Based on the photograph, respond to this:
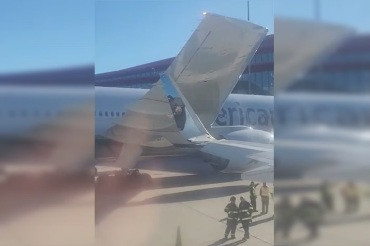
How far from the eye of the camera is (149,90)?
164 cm

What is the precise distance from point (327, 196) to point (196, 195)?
0.48 meters

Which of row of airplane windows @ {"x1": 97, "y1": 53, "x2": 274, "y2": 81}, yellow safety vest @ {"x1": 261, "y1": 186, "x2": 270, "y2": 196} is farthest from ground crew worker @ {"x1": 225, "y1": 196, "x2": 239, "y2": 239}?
row of airplane windows @ {"x1": 97, "y1": 53, "x2": 274, "y2": 81}

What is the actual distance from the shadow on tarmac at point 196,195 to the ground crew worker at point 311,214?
0.23 metres

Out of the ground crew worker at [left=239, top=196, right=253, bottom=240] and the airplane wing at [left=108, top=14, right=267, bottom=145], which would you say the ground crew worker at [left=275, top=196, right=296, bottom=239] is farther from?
the airplane wing at [left=108, top=14, right=267, bottom=145]

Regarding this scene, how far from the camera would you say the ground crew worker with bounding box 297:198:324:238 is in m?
1.68

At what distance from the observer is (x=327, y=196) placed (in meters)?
1.68

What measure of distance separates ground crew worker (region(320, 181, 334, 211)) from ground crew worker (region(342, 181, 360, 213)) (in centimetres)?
5

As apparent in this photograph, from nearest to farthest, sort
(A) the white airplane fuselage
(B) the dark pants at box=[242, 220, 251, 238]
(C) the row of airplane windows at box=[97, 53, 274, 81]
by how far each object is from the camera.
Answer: (A) the white airplane fuselage, (C) the row of airplane windows at box=[97, 53, 274, 81], (B) the dark pants at box=[242, 220, 251, 238]

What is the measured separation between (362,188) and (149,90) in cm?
84

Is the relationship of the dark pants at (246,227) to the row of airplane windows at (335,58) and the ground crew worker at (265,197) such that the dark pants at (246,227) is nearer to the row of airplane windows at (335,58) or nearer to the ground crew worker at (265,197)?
the ground crew worker at (265,197)

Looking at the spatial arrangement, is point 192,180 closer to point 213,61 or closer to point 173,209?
point 173,209

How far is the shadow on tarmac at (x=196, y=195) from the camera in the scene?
1636mm

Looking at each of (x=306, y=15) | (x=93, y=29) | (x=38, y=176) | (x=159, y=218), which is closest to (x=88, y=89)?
(x=93, y=29)

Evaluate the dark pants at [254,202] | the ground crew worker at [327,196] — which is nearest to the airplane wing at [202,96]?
the dark pants at [254,202]
